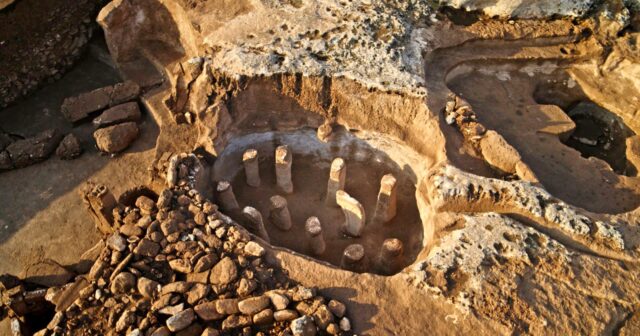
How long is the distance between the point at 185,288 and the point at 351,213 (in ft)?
6.96

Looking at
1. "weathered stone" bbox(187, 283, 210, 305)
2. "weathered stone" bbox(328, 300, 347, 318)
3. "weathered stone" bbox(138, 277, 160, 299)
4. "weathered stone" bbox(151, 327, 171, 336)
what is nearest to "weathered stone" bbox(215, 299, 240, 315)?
"weathered stone" bbox(187, 283, 210, 305)

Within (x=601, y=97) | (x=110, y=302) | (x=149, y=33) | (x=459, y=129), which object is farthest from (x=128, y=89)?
(x=601, y=97)

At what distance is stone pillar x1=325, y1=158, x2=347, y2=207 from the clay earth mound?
0.03 m

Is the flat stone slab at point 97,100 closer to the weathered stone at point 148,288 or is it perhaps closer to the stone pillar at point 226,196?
the stone pillar at point 226,196

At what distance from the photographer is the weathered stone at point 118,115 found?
689cm

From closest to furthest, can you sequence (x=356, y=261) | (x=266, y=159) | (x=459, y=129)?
1. (x=356, y=261)
2. (x=459, y=129)
3. (x=266, y=159)

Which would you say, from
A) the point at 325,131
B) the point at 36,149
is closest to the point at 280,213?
the point at 325,131

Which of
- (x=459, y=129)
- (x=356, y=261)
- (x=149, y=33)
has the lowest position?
(x=356, y=261)

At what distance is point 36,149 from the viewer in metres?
6.78

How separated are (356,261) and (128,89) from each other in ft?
14.2

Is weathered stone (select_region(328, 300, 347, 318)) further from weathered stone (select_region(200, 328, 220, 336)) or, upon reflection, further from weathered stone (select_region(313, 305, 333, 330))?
weathered stone (select_region(200, 328, 220, 336))

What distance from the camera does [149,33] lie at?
7.52 meters

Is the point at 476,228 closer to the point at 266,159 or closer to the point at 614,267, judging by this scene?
the point at 614,267

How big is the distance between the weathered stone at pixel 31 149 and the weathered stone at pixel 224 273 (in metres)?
3.74
